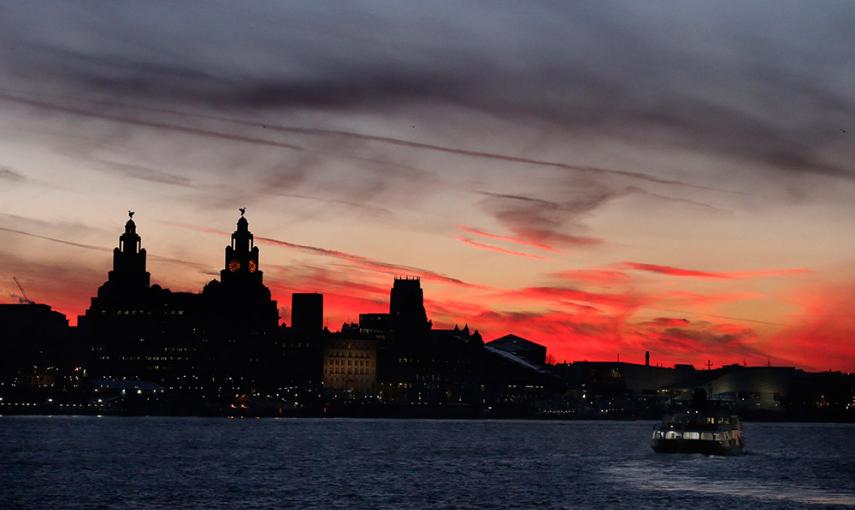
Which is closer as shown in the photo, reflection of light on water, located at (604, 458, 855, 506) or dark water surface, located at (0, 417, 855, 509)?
dark water surface, located at (0, 417, 855, 509)

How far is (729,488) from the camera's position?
5418 inches

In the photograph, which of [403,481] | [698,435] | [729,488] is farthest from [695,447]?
[403,481]

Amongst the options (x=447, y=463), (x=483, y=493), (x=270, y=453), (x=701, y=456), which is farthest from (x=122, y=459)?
(x=701, y=456)

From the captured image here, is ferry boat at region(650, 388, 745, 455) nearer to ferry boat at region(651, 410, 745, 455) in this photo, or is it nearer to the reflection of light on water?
ferry boat at region(651, 410, 745, 455)

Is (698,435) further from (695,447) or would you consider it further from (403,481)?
(403,481)

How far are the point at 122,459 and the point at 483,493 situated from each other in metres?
64.7

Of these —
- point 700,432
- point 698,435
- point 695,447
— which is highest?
point 700,432

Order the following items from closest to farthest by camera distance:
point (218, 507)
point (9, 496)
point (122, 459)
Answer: point (218, 507) → point (9, 496) → point (122, 459)

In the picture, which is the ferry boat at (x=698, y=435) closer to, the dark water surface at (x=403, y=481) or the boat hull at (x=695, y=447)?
the boat hull at (x=695, y=447)

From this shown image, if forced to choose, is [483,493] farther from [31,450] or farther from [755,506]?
[31,450]

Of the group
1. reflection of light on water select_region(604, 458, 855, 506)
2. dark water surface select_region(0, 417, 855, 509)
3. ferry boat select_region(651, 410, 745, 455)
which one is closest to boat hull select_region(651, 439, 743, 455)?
ferry boat select_region(651, 410, 745, 455)

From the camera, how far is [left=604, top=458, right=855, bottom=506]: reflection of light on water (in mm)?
128250

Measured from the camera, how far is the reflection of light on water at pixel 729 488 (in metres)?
128

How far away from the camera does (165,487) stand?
13288 cm
